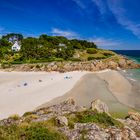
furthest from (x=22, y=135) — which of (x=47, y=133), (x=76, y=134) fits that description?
(x=76, y=134)

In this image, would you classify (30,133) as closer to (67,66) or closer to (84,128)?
(84,128)

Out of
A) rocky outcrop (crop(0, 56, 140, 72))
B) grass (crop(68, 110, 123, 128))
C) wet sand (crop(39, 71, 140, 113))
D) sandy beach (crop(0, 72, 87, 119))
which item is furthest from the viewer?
rocky outcrop (crop(0, 56, 140, 72))

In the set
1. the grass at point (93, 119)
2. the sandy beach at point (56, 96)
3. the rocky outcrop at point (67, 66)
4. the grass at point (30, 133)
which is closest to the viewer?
the grass at point (30, 133)

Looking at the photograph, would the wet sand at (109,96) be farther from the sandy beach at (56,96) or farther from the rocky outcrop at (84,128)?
the rocky outcrop at (84,128)

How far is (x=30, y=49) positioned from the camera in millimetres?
95312

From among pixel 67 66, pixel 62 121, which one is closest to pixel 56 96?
pixel 62 121

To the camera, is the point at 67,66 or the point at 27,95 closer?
the point at 27,95

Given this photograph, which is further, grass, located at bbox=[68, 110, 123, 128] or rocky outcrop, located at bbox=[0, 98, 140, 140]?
grass, located at bbox=[68, 110, 123, 128]

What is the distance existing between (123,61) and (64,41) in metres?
36.8

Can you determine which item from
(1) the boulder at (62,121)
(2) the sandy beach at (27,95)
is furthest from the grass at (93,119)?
(2) the sandy beach at (27,95)

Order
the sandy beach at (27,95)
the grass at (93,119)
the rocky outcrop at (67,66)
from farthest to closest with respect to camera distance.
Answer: the rocky outcrop at (67,66) < the sandy beach at (27,95) < the grass at (93,119)

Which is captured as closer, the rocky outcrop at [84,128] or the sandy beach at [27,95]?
the rocky outcrop at [84,128]

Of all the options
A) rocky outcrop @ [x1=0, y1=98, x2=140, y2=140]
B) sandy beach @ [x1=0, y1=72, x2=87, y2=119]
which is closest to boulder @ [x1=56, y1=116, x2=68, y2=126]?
rocky outcrop @ [x1=0, y1=98, x2=140, y2=140]

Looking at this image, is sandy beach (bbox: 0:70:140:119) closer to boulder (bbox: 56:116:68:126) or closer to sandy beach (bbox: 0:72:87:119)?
sandy beach (bbox: 0:72:87:119)
